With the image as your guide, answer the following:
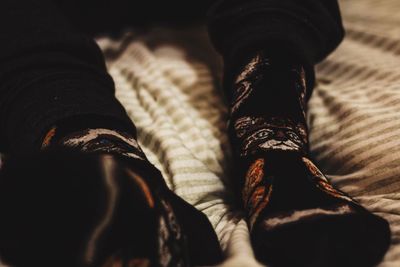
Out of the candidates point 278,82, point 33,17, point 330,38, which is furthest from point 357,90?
point 33,17

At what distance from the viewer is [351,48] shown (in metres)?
0.83

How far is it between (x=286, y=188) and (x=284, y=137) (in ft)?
0.31

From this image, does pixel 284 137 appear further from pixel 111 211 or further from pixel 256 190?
pixel 111 211

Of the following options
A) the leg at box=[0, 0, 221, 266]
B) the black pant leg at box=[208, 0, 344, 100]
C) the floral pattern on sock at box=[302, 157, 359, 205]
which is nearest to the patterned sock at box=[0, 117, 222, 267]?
the leg at box=[0, 0, 221, 266]

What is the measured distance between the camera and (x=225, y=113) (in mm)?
658

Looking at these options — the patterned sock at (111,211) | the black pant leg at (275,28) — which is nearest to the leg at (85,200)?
the patterned sock at (111,211)

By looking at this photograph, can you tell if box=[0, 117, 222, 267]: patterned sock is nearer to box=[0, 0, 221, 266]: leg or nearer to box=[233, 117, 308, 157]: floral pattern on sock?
box=[0, 0, 221, 266]: leg

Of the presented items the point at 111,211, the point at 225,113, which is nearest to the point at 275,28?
the point at 225,113

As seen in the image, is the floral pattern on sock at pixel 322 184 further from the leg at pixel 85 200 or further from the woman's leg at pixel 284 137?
the leg at pixel 85 200

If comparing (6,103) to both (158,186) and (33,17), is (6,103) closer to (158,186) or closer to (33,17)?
(33,17)

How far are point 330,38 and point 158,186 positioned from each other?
17.7 inches

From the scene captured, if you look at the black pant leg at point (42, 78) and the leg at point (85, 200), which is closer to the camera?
the leg at point (85, 200)

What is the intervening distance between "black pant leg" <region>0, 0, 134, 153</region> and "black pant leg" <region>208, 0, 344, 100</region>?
0.59ft

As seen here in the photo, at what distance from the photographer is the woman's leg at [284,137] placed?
0.35 m
